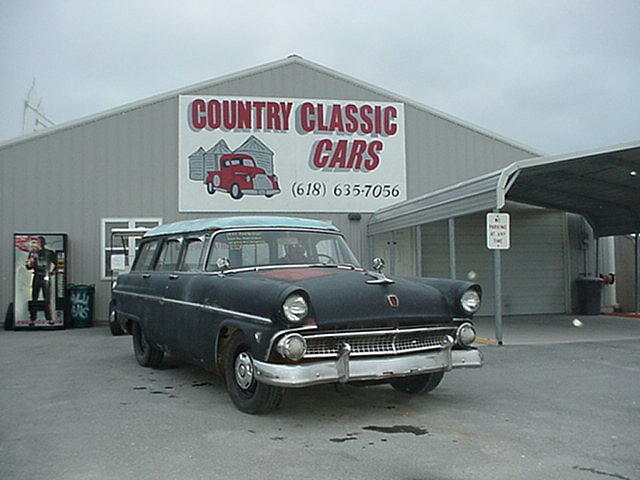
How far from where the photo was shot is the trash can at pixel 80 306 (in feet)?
45.3

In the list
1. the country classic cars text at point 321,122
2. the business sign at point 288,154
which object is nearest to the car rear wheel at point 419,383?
the business sign at point 288,154

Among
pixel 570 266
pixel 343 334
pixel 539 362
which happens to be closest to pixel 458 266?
pixel 570 266

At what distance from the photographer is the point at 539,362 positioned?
827 centimetres

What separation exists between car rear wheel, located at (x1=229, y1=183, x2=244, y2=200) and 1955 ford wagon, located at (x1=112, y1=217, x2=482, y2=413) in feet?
25.8

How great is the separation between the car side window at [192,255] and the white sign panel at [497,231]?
514 centimetres

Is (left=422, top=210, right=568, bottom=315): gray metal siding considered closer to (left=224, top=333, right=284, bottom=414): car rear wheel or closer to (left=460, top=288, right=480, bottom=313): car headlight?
(left=460, top=288, right=480, bottom=313): car headlight

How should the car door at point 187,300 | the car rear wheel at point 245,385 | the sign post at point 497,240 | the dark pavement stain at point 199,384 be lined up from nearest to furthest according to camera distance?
the car rear wheel at point 245,385, the car door at point 187,300, the dark pavement stain at point 199,384, the sign post at point 497,240

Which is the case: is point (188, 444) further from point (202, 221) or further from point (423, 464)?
point (202, 221)

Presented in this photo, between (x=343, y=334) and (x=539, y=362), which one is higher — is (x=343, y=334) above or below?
above

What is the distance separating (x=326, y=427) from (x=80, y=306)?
33.9 feet

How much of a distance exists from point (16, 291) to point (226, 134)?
5799mm

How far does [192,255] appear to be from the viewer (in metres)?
6.59

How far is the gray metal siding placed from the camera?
1625cm

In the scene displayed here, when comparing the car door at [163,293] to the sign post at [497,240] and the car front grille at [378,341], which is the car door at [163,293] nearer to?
the car front grille at [378,341]
